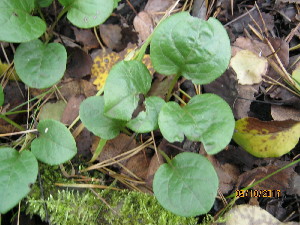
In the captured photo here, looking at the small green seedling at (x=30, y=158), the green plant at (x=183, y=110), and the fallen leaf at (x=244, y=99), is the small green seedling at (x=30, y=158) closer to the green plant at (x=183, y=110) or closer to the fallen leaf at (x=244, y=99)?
the green plant at (x=183, y=110)

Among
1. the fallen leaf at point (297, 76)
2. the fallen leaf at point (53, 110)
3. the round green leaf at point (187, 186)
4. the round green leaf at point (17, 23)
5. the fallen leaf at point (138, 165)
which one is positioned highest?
the round green leaf at point (17, 23)

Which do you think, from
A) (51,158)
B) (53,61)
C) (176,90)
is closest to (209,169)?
(176,90)

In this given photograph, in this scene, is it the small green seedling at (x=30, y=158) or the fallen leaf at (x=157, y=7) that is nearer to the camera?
the small green seedling at (x=30, y=158)

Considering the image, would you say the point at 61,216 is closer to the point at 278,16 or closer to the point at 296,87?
the point at 296,87

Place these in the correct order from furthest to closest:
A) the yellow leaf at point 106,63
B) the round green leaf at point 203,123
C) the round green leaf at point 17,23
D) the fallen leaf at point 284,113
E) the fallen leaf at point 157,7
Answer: the fallen leaf at point 157,7 → the yellow leaf at point 106,63 → the fallen leaf at point 284,113 → the round green leaf at point 17,23 → the round green leaf at point 203,123

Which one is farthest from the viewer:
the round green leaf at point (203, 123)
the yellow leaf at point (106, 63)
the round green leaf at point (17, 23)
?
the yellow leaf at point (106, 63)

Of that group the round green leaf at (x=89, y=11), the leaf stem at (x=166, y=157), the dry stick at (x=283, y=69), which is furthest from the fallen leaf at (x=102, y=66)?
the dry stick at (x=283, y=69)

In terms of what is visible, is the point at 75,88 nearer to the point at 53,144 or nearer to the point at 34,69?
the point at 34,69

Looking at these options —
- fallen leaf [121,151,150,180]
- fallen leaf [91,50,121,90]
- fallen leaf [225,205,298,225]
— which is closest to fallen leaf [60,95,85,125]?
fallen leaf [91,50,121,90]
